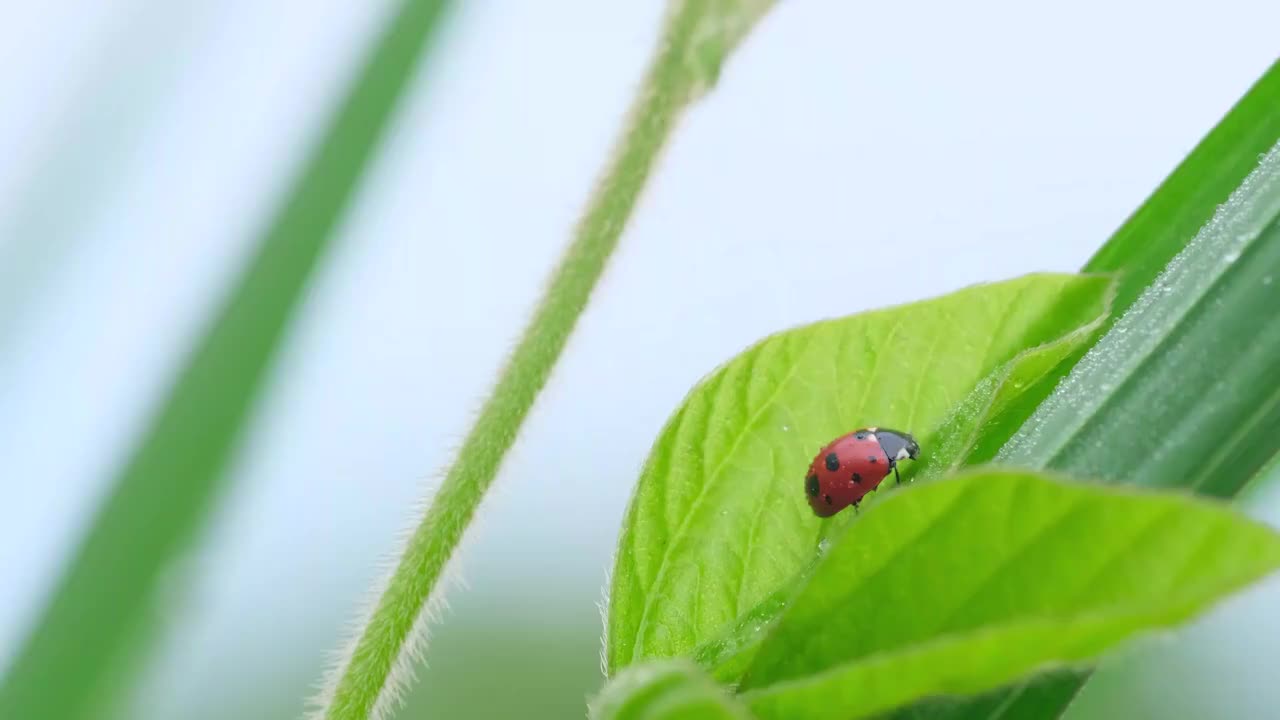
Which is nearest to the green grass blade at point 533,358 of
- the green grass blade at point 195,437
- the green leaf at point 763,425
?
the green leaf at point 763,425

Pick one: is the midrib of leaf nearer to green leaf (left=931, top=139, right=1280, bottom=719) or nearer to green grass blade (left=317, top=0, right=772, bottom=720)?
green leaf (left=931, top=139, right=1280, bottom=719)

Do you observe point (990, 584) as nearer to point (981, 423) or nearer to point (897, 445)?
point (981, 423)

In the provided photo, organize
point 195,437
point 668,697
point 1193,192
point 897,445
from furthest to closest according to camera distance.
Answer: point 195,437 < point 897,445 < point 1193,192 < point 668,697

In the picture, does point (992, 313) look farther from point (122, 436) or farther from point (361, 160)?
point (122, 436)

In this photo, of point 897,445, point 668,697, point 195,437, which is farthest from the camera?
point 195,437

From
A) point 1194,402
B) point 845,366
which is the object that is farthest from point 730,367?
point 1194,402

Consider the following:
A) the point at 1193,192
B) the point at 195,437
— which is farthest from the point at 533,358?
the point at 195,437
